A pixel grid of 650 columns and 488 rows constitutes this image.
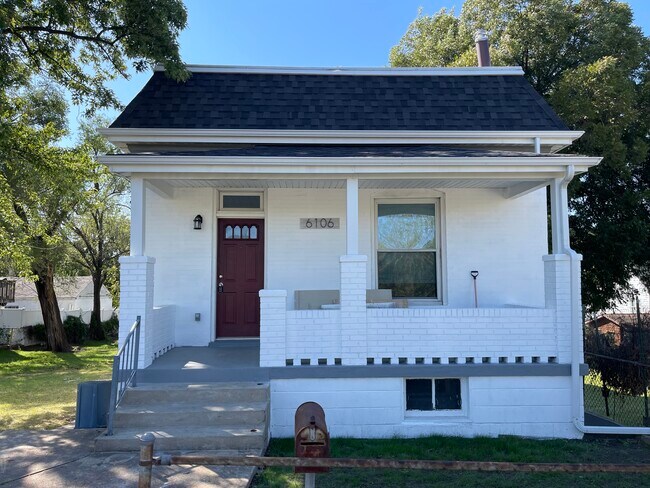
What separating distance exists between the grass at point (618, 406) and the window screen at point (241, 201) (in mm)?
6461

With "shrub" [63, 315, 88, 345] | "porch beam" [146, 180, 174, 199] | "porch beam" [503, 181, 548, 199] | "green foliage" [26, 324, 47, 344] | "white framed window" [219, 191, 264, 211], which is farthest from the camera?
"shrub" [63, 315, 88, 345]

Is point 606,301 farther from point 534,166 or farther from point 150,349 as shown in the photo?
point 150,349

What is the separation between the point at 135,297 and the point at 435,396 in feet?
13.8

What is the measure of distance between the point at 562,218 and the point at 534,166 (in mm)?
831

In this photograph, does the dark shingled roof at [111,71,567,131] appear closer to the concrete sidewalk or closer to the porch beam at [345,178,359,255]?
the porch beam at [345,178,359,255]

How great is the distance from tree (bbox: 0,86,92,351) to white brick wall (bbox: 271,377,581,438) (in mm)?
6723

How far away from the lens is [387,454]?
18.3ft

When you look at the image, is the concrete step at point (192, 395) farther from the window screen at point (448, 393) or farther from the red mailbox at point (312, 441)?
the red mailbox at point (312, 441)

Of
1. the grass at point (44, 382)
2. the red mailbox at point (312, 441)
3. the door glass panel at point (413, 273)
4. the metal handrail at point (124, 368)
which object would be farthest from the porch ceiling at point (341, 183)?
the red mailbox at point (312, 441)

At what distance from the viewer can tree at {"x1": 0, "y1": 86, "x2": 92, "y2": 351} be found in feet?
32.2

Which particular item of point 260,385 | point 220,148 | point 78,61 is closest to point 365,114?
point 220,148

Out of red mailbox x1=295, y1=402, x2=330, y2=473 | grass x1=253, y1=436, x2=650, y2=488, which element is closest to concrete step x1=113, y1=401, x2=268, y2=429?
grass x1=253, y1=436, x2=650, y2=488

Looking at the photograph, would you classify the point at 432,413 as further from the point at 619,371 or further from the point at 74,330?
the point at 74,330

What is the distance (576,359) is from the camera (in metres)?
6.46
